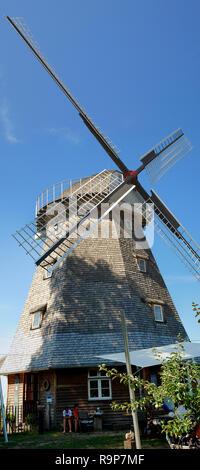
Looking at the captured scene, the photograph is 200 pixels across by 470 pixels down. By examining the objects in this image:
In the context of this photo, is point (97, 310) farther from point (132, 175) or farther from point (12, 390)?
point (132, 175)

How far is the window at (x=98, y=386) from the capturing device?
13849 millimetres

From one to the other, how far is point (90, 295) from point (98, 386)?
393 cm

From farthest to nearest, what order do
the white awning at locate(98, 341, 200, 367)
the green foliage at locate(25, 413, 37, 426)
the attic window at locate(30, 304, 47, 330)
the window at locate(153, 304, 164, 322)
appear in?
the window at locate(153, 304, 164, 322)
the attic window at locate(30, 304, 47, 330)
the green foliage at locate(25, 413, 37, 426)
the white awning at locate(98, 341, 200, 367)

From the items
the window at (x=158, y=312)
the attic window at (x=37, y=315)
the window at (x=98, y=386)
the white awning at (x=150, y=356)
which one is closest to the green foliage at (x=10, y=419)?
the window at (x=98, y=386)

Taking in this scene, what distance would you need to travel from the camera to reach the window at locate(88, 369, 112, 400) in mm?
13849

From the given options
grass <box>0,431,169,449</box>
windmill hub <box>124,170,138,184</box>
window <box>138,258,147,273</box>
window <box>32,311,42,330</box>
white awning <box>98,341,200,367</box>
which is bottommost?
grass <box>0,431,169,449</box>

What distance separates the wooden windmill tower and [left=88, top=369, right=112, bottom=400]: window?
4 cm

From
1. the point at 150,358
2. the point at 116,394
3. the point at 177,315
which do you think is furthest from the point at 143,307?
the point at 150,358

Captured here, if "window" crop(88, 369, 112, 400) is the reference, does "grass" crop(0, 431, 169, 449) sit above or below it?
below

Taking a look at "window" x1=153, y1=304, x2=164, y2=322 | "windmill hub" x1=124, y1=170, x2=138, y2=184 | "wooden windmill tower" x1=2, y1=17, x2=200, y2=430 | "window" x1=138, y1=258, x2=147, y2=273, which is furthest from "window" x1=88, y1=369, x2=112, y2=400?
"windmill hub" x1=124, y1=170, x2=138, y2=184

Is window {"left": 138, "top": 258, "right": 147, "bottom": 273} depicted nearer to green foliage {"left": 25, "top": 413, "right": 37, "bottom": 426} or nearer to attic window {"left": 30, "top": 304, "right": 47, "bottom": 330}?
attic window {"left": 30, "top": 304, "right": 47, "bottom": 330}

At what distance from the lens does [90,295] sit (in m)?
15.6
